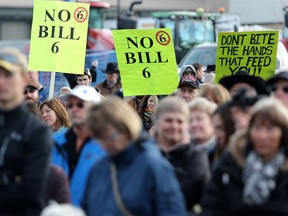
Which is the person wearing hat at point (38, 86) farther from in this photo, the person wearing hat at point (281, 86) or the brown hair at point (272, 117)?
the brown hair at point (272, 117)

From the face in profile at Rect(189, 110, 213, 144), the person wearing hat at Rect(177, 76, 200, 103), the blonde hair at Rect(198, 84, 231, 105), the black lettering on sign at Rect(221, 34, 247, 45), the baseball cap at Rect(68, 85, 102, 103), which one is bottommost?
the face in profile at Rect(189, 110, 213, 144)

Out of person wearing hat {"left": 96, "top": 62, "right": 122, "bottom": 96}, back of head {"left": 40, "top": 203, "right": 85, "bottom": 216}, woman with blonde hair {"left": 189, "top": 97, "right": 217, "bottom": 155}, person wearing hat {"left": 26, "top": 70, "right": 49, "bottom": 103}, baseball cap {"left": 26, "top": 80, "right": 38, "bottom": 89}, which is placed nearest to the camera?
back of head {"left": 40, "top": 203, "right": 85, "bottom": 216}


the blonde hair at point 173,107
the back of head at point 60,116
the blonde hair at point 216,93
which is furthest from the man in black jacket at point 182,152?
the back of head at point 60,116

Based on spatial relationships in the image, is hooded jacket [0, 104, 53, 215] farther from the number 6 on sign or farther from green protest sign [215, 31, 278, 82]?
green protest sign [215, 31, 278, 82]

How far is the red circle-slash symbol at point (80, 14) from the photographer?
13945 mm

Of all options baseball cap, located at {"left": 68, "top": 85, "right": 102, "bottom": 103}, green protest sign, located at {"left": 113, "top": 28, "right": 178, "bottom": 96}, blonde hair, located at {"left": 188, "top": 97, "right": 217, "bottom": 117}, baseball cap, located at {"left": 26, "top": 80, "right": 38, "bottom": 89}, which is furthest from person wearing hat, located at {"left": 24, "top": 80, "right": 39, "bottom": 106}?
blonde hair, located at {"left": 188, "top": 97, "right": 217, "bottom": 117}

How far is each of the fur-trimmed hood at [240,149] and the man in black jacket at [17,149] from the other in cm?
104

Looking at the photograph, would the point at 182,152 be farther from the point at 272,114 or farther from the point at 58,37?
the point at 58,37

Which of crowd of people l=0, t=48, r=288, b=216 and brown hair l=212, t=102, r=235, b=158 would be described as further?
brown hair l=212, t=102, r=235, b=158

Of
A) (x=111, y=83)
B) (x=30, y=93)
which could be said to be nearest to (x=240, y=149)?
(x=30, y=93)

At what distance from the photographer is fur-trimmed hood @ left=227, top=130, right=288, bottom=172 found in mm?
6129

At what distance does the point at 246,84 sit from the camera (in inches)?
352

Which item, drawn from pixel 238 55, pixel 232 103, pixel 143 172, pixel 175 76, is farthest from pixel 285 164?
pixel 238 55

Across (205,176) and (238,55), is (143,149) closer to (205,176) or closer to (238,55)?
(205,176)
